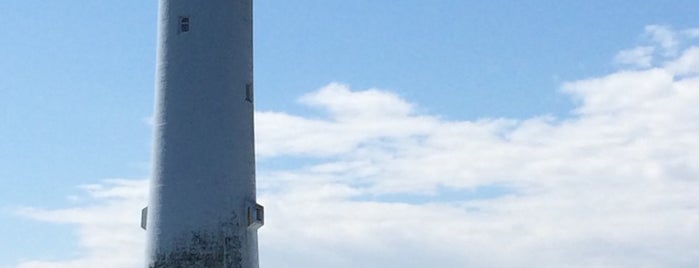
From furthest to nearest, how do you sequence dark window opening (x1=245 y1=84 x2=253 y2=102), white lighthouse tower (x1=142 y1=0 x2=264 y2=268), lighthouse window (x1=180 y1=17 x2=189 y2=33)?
dark window opening (x1=245 y1=84 x2=253 y2=102), lighthouse window (x1=180 y1=17 x2=189 y2=33), white lighthouse tower (x1=142 y1=0 x2=264 y2=268)

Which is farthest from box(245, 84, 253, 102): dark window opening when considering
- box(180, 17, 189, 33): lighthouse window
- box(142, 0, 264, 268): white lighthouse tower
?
box(180, 17, 189, 33): lighthouse window

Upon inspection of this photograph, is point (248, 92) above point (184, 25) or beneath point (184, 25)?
beneath

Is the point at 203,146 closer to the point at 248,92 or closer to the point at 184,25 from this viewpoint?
the point at 248,92

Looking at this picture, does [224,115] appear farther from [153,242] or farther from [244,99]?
[153,242]

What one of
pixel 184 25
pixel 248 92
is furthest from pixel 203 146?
pixel 184 25

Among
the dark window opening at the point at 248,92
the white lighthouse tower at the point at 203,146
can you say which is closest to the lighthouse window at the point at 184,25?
the white lighthouse tower at the point at 203,146

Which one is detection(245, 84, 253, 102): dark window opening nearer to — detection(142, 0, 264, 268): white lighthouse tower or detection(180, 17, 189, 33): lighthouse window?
detection(142, 0, 264, 268): white lighthouse tower

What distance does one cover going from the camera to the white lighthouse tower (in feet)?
119

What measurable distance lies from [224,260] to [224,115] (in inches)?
179

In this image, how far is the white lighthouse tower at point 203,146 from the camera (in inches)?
1432

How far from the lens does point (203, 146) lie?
120 feet

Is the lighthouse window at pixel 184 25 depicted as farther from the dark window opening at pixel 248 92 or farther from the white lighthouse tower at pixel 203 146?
the dark window opening at pixel 248 92

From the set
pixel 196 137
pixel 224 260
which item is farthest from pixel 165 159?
pixel 224 260

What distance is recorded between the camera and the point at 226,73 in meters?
37.3
